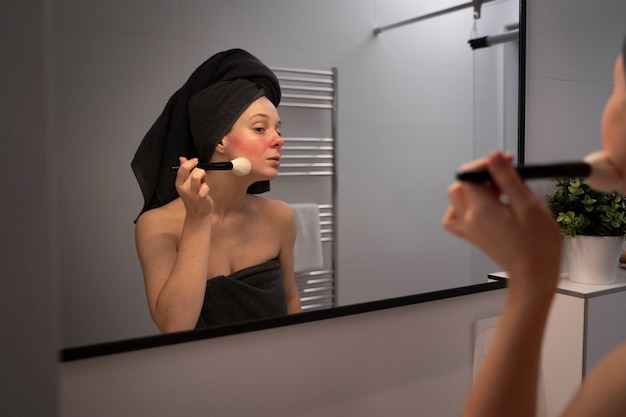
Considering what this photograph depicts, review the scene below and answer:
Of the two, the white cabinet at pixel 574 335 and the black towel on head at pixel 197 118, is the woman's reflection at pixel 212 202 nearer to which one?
the black towel on head at pixel 197 118

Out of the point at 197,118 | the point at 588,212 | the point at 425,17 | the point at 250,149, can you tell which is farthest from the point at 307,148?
the point at 588,212

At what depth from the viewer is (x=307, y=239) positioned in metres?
1.18

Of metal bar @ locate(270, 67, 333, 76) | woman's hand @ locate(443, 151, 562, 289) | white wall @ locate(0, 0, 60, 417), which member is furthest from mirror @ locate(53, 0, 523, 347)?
woman's hand @ locate(443, 151, 562, 289)

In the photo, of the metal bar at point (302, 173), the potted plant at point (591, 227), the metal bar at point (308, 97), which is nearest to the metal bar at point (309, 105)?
the metal bar at point (308, 97)

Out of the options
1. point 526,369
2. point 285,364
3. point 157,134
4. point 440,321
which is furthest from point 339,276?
point 526,369

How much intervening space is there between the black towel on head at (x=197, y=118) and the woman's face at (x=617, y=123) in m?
0.63

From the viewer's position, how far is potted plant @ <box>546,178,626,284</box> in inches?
59.1

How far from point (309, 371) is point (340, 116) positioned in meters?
0.52

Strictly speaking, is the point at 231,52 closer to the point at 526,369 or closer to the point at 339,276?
the point at 339,276

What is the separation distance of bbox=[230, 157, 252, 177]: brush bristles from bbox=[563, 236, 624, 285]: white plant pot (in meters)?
0.95

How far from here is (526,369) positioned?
23.6 inches

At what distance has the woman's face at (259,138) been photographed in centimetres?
106

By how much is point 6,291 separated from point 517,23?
144 cm

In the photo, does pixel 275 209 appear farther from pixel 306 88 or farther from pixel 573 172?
pixel 573 172
